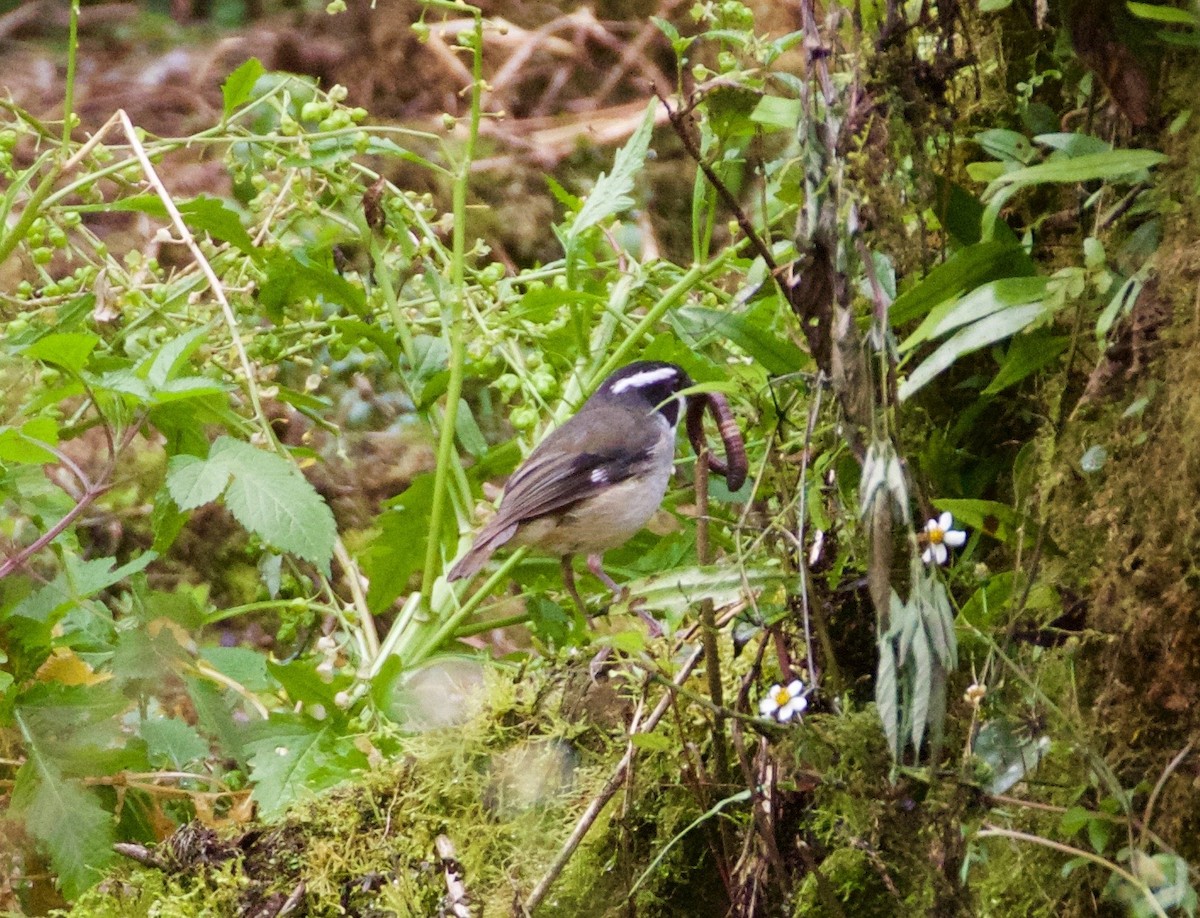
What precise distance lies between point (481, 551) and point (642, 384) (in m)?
0.58

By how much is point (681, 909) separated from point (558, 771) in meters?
0.31

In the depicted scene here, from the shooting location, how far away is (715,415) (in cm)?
214

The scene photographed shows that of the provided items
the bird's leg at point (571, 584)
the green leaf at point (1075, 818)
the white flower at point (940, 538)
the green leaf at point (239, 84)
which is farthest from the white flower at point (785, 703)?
the green leaf at point (239, 84)

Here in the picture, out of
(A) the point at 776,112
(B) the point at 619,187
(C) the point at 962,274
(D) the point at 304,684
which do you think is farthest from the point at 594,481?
(C) the point at 962,274

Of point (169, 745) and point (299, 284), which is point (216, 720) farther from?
point (299, 284)

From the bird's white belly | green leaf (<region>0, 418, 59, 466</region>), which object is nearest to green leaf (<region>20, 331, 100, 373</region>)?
green leaf (<region>0, 418, 59, 466</region>)

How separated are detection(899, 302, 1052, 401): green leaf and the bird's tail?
3.65 feet

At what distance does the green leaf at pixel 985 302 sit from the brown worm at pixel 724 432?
1.38 feet

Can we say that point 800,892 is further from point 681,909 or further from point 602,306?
point 602,306

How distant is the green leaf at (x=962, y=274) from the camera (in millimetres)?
1812

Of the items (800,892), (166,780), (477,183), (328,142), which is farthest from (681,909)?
(477,183)

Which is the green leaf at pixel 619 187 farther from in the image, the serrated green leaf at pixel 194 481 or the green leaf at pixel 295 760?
the green leaf at pixel 295 760

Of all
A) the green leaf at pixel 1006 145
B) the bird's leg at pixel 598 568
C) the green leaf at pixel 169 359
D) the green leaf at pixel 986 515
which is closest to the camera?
the green leaf at pixel 986 515

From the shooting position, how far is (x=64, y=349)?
210 cm
